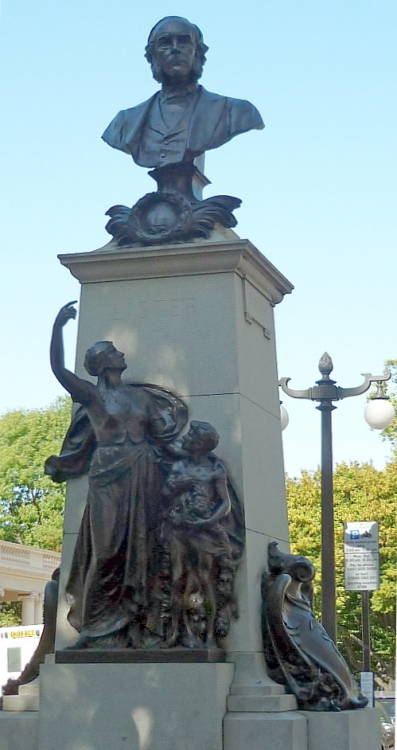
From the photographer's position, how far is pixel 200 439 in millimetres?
10203

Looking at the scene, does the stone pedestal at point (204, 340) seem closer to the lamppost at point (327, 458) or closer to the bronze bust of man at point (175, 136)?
the bronze bust of man at point (175, 136)

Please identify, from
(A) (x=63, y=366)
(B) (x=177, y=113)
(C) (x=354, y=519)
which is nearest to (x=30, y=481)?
(C) (x=354, y=519)

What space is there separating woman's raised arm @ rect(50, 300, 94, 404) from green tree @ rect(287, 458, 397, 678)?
1601 inches

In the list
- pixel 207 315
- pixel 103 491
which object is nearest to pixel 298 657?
pixel 103 491

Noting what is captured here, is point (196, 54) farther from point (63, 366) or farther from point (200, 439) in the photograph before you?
point (200, 439)

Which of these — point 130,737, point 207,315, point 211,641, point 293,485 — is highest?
point 293,485

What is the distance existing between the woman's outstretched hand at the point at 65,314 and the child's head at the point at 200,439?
1248 millimetres

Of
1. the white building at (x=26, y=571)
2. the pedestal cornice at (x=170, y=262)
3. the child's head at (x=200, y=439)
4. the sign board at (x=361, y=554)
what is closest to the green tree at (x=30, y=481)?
the white building at (x=26, y=571)

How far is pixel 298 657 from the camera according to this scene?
10.4 meters

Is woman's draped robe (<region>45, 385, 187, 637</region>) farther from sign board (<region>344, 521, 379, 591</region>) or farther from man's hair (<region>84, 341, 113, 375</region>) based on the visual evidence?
sign board (<region>344, 521, 379, 591</region>)

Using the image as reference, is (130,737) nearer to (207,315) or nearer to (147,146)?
(207,315)

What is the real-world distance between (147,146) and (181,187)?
0.48m

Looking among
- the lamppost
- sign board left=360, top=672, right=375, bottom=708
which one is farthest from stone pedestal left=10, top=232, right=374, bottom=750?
sign board left=360, top=672, right=375, bottom=708

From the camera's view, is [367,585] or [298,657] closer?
[298,657]
